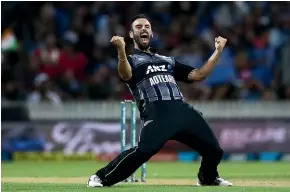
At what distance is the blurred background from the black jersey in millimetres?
9861

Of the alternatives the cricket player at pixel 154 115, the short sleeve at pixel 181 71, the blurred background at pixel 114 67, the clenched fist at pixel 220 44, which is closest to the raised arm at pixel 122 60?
the cricket player at pixel 154 115

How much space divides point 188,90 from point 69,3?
4414 mm

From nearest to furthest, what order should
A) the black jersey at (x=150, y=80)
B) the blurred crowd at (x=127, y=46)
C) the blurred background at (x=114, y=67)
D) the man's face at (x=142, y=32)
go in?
1. the black jersey at (x=150, y=80)
2. the man's face at (x=142, y=32)
3. the blurred background at (x=114, y=67)
4. the blurred crowd at (x=127, y=46)

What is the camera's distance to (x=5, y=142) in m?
21.8

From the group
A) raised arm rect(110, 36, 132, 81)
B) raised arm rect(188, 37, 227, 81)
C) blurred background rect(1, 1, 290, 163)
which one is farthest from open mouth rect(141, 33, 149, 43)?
blurred background rect(1, 1, 290, 163)

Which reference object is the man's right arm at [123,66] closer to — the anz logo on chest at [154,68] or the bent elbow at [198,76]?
the anz logo on chest at [154,68]

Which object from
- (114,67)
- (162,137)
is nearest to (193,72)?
(162,137)

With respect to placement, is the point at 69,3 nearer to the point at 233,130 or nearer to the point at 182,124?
the point at 233,130

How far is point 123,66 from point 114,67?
483 inches

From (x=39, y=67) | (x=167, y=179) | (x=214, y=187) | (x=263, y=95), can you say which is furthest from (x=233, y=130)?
(x=214, y=187)

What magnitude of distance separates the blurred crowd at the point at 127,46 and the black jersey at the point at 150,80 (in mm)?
10142

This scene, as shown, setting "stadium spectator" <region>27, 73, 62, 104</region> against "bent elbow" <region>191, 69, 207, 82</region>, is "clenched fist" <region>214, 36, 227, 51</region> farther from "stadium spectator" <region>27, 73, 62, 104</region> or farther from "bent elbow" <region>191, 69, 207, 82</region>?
"stadium spectator" <region>27, 73, 62, 104</region>

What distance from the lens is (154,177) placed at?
1562 cm

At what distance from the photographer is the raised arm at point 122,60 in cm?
1095
